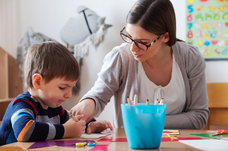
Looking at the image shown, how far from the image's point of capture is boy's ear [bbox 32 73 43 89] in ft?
2.93

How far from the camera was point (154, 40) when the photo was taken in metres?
1.12

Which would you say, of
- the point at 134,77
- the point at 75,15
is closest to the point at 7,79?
the point at 75,15

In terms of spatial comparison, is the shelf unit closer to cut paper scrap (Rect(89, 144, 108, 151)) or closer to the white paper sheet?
cut paper scrap (Rect(89, 144, 108, 151))

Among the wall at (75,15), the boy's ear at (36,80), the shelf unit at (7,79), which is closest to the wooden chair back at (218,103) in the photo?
the wall at (75,15)

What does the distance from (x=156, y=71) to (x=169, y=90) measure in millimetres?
118

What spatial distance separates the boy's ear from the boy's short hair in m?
0.01

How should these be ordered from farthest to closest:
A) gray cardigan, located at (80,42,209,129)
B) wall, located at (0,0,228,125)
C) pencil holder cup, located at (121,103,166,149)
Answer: wall, located at (0,0,228,125), gray cardigan, located at (80,42,209,129), pencil holder cup, located at (121,103,166,149)

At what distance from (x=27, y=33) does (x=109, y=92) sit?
5.05ft

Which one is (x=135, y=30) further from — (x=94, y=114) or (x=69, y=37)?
(x=69, y=37)

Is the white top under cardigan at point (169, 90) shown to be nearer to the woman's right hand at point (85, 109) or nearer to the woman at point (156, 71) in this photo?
the woman at point (156, 71)

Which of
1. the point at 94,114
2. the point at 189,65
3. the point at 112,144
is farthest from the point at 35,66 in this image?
the point at 189,65

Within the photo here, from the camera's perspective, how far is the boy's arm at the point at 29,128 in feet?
2.35

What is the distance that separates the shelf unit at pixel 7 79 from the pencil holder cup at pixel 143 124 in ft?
6.02

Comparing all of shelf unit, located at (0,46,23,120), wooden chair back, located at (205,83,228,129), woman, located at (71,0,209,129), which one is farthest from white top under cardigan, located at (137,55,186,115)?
shelf unit, located at (0,46,23,120)
